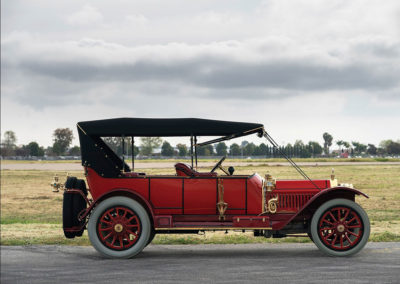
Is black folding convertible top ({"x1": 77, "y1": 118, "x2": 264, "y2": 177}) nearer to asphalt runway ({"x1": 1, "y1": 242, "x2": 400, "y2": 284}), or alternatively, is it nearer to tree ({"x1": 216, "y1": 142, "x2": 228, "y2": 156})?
tree ({"x1": 216, "y1": 142, "x2": 228, "y2": 156})

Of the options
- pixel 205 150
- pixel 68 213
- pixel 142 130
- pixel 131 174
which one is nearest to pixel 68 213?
pixel 68 213

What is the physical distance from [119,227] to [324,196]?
10.2 feet

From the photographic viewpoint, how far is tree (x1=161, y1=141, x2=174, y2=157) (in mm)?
8203

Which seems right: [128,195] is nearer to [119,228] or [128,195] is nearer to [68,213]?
[119,228]

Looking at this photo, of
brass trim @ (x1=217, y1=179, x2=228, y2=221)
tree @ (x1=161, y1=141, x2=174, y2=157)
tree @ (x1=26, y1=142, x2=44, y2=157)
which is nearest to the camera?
brass trim @ (x1=217, y1=179, x2=228, y2=221)

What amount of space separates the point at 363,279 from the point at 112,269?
3146 mm

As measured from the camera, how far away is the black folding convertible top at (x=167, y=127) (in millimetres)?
7988

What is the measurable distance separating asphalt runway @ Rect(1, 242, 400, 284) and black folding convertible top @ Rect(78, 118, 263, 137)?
186 centimetres

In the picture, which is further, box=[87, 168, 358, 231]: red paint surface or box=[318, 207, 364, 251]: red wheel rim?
box=[87, 168, 358, 231]: red paint surface

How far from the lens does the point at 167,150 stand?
8.06m

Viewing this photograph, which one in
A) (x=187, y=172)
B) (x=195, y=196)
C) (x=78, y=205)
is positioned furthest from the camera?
(x=78, y=205)

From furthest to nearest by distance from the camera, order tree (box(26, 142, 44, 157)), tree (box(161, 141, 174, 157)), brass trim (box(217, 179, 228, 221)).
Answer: tree (box(26, 142, 44, 157)), tree (box(161, 141, 174, 157)), brass trim (box(217, 179, 228, 221))

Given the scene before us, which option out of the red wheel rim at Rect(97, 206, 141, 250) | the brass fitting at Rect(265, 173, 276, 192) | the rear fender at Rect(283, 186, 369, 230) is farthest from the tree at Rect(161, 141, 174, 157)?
the rear fender at Rect(283, 186, 369, 230)

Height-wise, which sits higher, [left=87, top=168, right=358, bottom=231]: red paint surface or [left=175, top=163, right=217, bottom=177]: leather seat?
[left=175, top=163, right=217, bottom=177]: leather seat
